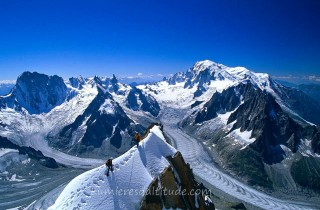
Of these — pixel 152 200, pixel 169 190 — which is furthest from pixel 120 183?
pixel 169 190

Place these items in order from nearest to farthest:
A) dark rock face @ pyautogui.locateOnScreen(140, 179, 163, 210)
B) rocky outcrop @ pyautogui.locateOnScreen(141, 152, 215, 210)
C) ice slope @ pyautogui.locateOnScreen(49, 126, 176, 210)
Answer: ice slope @ pyautogui.locateOnScreen(49, 126, 176, 210), dark rock face @ pyautogui.locateOnScreen(140, 179, 163, 210), rocky outcrop @ pyautogui.locateOnScreen(141, 152, 215, 210)

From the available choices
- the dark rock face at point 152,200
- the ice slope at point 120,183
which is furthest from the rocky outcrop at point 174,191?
the ice slope at point 120,183

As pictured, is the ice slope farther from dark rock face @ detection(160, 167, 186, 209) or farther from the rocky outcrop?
dark rock face @ detection(160, 167, 186, 209)

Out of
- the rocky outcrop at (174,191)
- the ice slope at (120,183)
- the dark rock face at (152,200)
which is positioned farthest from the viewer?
the rocky outcrop at (174,191)

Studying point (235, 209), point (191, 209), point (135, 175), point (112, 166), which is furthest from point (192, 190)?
point (235, 209)

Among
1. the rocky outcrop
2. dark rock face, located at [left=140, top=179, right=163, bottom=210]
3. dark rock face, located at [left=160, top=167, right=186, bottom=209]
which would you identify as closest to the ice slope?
dark rock face, located at [left=140, top=179, right=163, bottom=210]

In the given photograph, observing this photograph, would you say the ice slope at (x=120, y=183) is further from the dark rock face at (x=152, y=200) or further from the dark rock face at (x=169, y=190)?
the dark rock face at (x=169, y=190)

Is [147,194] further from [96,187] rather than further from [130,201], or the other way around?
[96,187]

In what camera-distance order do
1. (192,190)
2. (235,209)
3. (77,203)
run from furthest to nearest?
(235,209) → (192,190) → (77,203)

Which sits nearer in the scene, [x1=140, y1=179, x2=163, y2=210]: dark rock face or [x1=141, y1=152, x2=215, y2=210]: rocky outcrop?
[x1=140, y1=179, x2=163, y2=210]: dark rock face
